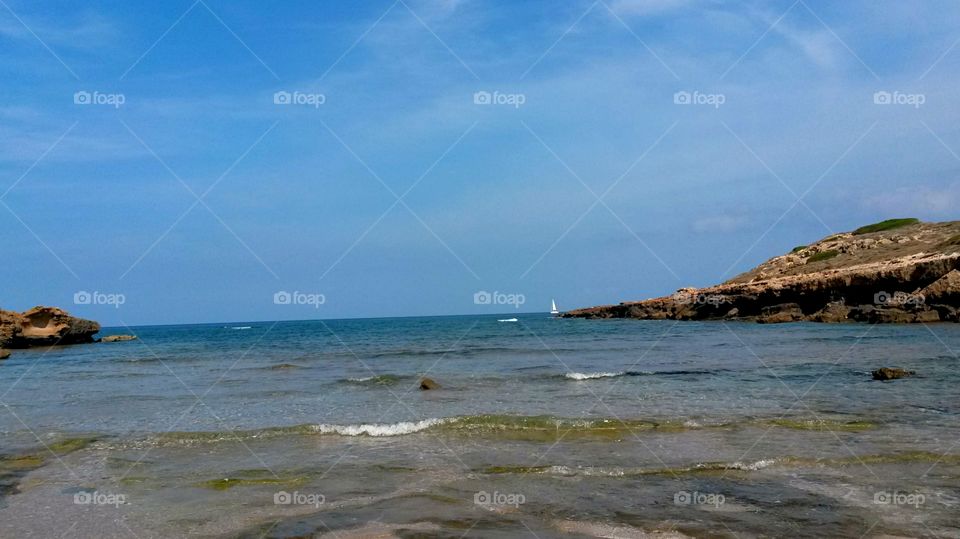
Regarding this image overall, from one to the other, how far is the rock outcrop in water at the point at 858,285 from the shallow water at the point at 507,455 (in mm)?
22947

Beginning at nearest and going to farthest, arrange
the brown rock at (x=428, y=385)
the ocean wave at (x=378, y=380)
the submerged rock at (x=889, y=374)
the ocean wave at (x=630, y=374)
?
the submerged rock at (x=889, y=374) < the brown rock at (x=428, y=385) < the ocean wave at (x=630, y=374) < the ocean wave at (x=378, y=380)

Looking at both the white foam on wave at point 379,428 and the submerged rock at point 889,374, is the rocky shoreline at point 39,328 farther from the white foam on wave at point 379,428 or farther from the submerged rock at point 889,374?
the submerged rock at point 889,374

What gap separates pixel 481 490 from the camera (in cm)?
938

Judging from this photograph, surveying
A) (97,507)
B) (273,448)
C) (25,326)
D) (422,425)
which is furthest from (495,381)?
(25,326)

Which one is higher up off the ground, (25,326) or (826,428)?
(25,326)

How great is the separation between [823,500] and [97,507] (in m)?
9.67

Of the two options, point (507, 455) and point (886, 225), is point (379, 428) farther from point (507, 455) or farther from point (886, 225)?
point (886, 225)

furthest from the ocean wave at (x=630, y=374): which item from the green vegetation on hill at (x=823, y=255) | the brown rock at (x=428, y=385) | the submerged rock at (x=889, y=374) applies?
the green vegetation on hill at (x=823, y=255)

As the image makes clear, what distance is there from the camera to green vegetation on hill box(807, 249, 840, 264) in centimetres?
6912

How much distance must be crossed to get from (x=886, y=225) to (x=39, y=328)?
9006 centimetres

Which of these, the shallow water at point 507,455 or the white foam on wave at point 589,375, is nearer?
the shallow water at point 507,455

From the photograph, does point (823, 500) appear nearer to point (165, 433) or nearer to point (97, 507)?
point (97, 507)

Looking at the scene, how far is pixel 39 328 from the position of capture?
58.4 m

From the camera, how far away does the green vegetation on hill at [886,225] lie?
250ft
